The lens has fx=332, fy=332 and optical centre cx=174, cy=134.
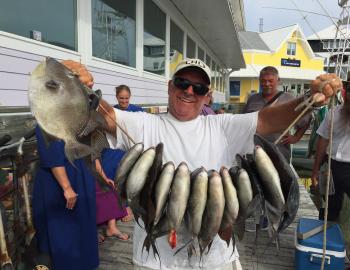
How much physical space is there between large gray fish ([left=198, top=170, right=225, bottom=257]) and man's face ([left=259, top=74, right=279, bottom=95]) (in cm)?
310

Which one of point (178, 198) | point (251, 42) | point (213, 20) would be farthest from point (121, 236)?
point (251, 42)

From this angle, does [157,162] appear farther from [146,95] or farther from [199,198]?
[146,95]

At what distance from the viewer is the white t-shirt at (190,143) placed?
6.74ft

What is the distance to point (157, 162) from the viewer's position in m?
1.80

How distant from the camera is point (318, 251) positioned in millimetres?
3420

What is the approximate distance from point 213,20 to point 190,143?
349 inches

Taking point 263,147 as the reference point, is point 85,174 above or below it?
below

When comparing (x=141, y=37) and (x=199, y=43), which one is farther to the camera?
(x=199, y=43)

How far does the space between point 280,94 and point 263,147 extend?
9.23 ft

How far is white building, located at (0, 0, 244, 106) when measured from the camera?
3.42 metres

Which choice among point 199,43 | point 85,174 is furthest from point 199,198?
point 199,43

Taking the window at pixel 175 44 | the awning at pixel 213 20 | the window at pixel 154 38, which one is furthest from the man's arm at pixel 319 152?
the window at pixel 175 44

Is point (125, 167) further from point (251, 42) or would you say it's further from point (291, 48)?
point (291, 48)

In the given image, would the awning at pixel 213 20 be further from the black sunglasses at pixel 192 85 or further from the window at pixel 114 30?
the black sunglasses at pixel 192 85
